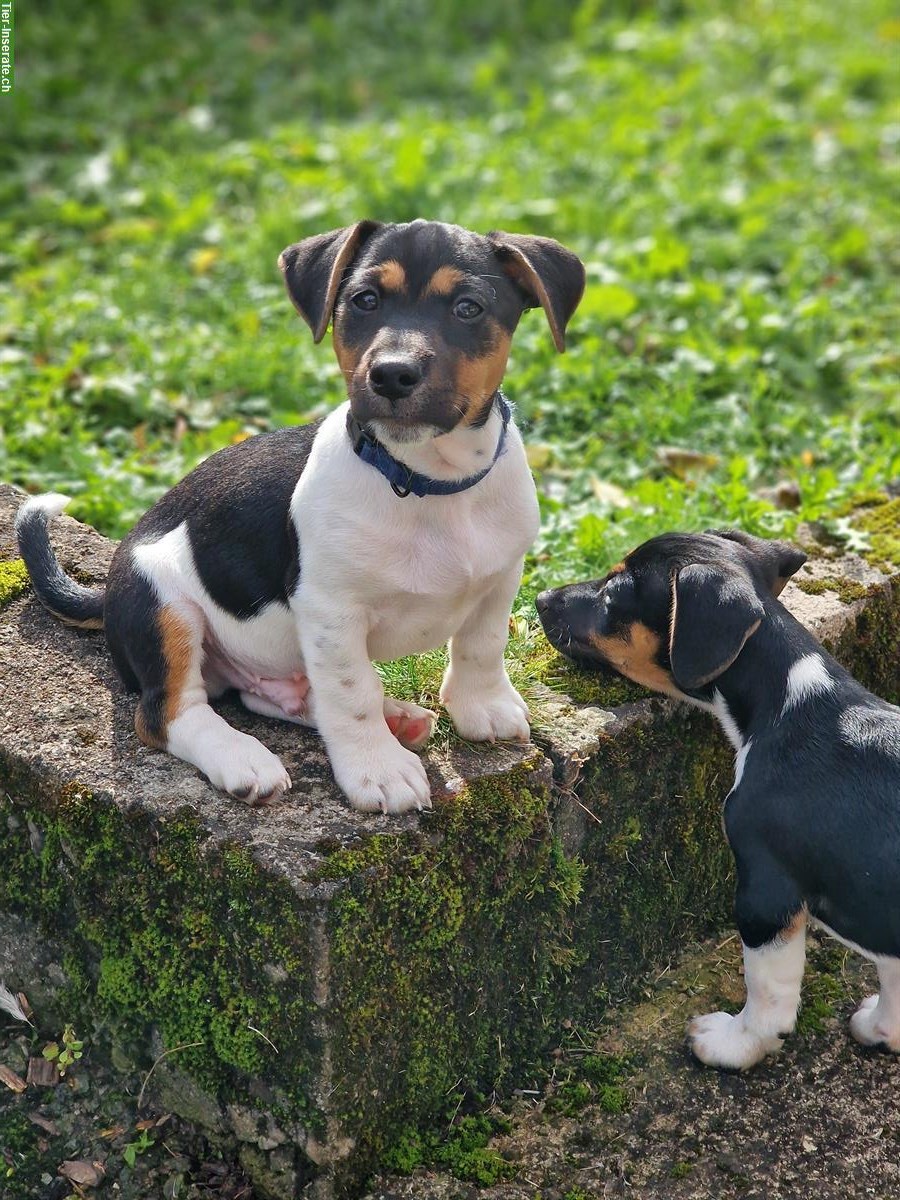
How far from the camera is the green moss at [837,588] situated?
5230 millimetres

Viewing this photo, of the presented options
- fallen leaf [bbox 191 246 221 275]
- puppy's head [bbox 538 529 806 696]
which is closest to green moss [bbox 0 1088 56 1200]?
puppy's head [bbox 538 529 806 696]

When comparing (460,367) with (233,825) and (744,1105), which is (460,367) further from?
(744,1105)

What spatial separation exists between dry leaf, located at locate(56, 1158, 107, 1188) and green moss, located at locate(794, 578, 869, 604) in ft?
9.99

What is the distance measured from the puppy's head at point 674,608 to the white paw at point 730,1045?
1002 mm

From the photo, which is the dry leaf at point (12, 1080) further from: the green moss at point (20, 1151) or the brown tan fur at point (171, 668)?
the brown tan fur at point (171, 668)

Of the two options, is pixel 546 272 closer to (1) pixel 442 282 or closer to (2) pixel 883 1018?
(1) pixel 442 282

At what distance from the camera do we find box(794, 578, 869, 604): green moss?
5230 millimetres

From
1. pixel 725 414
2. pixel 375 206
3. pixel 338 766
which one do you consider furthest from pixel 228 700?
pixel 375 206

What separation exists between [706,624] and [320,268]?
4.77 ft

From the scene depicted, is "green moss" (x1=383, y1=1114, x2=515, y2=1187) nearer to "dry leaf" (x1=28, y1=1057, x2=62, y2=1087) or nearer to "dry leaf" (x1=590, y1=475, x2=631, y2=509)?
Result: "dry leaf" (x1=28, y1=1057, x2=62, y2=1087)

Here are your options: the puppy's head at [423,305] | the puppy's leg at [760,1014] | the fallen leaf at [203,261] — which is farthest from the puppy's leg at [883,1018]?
the fallen leaf at [203,261]

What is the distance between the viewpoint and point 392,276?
147 inches

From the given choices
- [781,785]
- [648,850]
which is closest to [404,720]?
[648,850]

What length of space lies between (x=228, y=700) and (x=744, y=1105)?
194cm
